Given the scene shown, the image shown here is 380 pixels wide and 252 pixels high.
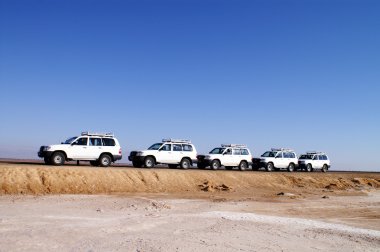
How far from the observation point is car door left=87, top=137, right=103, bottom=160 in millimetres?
23820

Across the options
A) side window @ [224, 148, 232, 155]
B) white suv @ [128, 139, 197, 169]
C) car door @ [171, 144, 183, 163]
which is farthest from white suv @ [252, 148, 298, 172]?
car door @ [171, 144, 183, 163]

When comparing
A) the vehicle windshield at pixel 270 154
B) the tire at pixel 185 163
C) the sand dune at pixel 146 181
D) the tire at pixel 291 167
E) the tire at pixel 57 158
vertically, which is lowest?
the sand dune at pixel 146 181

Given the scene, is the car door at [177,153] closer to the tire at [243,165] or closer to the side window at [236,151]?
the side window at [236,151]

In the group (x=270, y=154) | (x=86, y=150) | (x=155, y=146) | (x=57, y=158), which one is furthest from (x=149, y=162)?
(x=270, y=154)

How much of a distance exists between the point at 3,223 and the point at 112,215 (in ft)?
11.3

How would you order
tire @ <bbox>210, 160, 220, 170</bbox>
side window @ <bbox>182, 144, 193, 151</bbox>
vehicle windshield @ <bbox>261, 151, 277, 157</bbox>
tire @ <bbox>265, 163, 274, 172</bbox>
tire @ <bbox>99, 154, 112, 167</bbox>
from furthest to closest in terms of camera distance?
vehicle windshield @ <bbox>261, 151, 277, 157</bbox>, tire @ <bbox>265, 163, 274, 172</bbox>, tire @ <bbox>210, 160, 220, 170</bbox>, side window @ <bbox>182, 144, 193, 151</bbox>, tire @ <bbox>99, 154, 112, 167</bbox>

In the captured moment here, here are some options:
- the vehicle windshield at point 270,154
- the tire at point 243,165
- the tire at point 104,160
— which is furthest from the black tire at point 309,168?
the tire at point 104,160

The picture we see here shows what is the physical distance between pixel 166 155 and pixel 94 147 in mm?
4774

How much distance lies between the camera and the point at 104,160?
24125 mm

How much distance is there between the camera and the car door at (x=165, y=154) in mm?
26078

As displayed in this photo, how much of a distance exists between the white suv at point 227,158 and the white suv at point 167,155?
189 cm

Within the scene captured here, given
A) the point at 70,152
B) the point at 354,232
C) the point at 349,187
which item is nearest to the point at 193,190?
the point at 70,152

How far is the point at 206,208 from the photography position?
1603 cm

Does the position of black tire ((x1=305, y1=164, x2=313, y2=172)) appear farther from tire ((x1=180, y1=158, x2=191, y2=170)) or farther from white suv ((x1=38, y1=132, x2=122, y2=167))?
white suv ((x1=38, y1=132, x2=122, y2=167))
